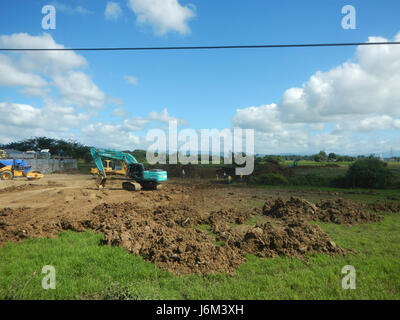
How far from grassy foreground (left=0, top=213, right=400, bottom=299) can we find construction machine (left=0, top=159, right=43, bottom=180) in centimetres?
2423

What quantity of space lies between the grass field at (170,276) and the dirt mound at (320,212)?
328cm

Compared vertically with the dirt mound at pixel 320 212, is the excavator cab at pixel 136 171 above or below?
above

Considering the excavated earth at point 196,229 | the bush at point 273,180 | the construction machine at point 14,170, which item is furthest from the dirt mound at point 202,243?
the construction machine at point 14,170

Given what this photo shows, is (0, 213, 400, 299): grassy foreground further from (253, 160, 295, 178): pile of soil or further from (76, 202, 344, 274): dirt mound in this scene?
(253, 160, 295, 178): pile of soil

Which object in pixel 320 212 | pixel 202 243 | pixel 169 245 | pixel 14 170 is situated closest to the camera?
pixel 169 245

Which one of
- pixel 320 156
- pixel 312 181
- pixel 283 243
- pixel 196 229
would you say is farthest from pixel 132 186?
pixel 320 156

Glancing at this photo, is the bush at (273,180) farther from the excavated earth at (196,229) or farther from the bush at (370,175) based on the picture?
the excavated earth at (196,229)

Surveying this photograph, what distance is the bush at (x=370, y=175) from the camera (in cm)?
2328

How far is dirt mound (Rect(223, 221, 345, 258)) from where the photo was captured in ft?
22.1

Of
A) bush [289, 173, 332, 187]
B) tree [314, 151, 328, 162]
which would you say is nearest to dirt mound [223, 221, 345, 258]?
bush [289, 173, 332, 187]

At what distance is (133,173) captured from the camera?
67.7 ft

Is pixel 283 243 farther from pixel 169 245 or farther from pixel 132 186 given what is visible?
pixel 132 186

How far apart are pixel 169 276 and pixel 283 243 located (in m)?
3.56

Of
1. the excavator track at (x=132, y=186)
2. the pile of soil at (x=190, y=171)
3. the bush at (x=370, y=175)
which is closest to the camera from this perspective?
the excavator track at (x=132, y=186)
